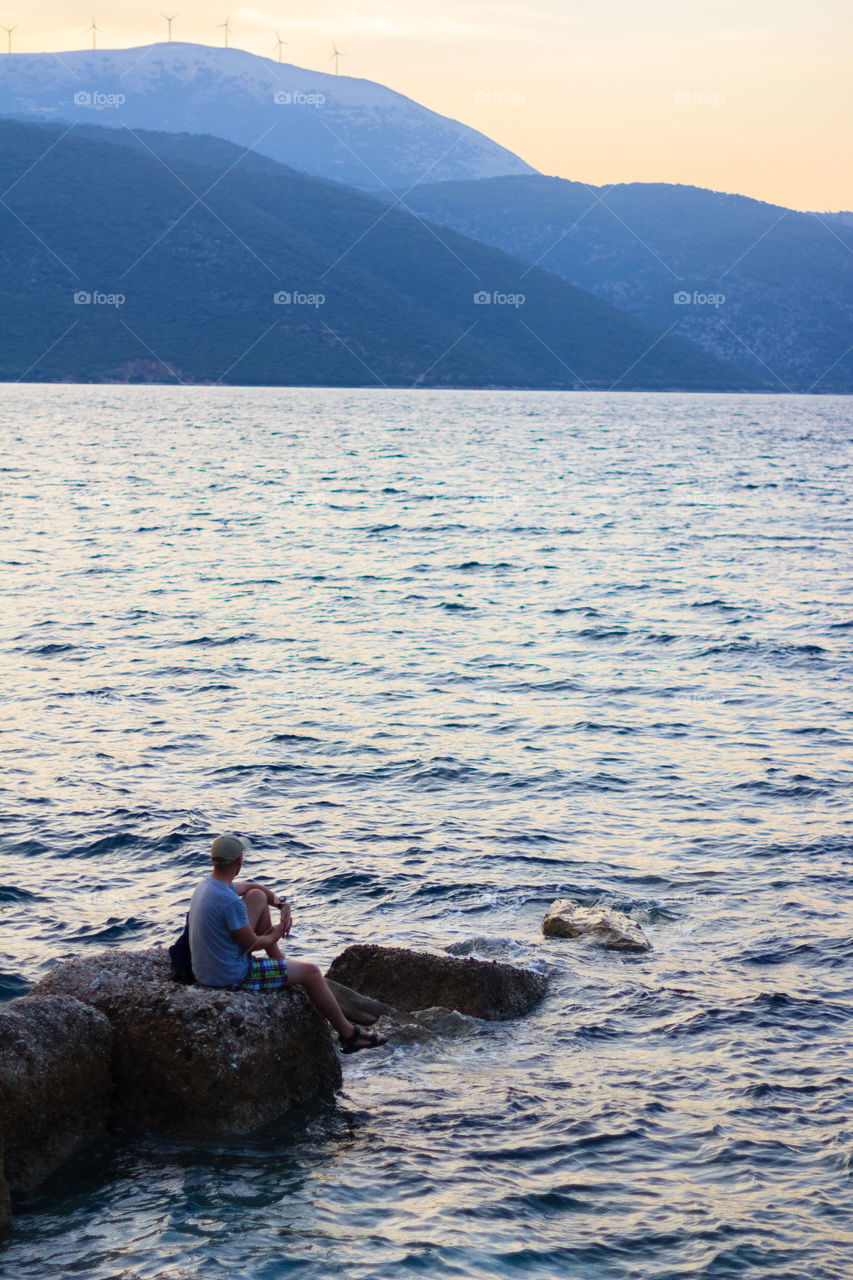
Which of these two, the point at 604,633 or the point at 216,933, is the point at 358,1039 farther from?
the point at 604,633

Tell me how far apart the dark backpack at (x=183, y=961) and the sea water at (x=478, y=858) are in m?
1.11

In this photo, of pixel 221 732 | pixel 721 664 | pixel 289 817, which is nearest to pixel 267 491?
pixel 721 664

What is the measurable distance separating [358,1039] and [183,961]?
5.50ft

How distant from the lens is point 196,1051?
8.92 meters

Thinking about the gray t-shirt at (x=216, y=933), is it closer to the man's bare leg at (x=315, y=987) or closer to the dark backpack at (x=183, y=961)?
the dark backpack at (x=183, y=961)

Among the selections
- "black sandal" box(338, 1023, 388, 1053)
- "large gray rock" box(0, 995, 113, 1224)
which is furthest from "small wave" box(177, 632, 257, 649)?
"large gray rock" box(0, 995, 113, 1224)

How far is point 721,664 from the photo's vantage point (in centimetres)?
2547

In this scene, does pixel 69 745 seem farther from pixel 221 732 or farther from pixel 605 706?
pixel 605 706

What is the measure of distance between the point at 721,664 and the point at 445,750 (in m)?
8.50

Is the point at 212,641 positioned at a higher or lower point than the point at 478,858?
higher

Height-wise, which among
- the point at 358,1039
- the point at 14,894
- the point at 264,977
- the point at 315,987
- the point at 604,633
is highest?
the point at 604,633

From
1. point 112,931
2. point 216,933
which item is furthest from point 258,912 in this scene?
point 112,931

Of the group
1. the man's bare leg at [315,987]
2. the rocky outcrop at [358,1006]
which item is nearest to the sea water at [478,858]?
the rocky outcrop at [358,1006]

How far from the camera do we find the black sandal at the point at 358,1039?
1018 cm
